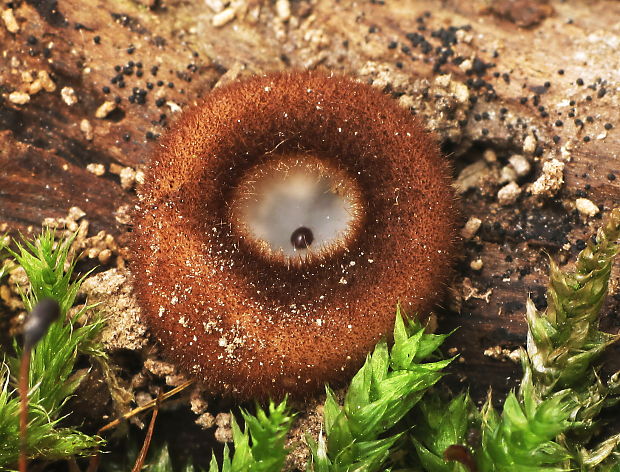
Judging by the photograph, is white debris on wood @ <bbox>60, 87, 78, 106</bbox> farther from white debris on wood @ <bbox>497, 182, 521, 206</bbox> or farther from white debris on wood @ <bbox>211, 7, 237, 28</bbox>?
white debris on wood @ <bbox>497, 182, 521, 206</bbox>

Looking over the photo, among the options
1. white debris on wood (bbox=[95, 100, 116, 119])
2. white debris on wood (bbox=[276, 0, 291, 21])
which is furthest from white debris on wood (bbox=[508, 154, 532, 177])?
white debris on wood (bbox=[95, 100, 116, 119])

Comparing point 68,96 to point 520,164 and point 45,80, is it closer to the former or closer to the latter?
point 45,80

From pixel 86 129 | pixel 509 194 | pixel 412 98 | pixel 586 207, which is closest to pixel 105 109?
pixel 86 129

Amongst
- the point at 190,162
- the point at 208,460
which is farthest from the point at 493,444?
the point at 190,162

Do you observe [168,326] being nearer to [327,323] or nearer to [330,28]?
[327,323]

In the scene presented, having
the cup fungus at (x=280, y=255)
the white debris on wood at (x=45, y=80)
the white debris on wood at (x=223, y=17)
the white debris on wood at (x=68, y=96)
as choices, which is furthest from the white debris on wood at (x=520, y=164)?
the white debris on wood at (x=45, y=80)

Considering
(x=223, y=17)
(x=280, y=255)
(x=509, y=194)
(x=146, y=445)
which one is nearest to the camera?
(x=146, y=445)
